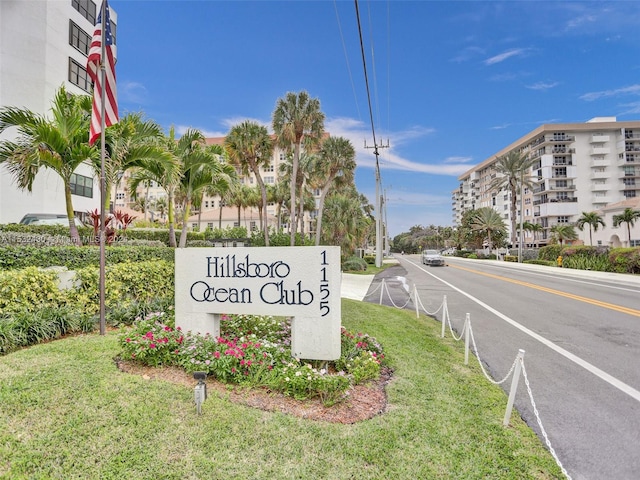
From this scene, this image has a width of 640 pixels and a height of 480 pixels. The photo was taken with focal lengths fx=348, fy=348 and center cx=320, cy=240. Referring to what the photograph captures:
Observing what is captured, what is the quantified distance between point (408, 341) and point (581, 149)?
8657 cm

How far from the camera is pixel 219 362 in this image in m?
4.62

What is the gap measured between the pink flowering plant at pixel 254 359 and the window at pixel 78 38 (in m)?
28.4

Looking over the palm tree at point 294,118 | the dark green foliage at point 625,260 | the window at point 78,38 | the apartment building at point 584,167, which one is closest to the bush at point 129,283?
the palm tree at point 294,118

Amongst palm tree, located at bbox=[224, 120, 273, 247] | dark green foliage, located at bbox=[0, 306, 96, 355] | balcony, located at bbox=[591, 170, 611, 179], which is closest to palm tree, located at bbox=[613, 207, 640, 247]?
balcony, located at bbox=[591, 170, 611, 179]

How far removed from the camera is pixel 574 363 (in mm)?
6246

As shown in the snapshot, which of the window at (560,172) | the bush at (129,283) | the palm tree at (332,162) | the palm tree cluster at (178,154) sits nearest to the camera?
the bush at (129,283)

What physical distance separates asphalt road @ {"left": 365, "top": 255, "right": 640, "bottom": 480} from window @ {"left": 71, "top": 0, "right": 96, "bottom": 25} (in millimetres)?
29579

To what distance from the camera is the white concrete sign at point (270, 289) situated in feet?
16.4

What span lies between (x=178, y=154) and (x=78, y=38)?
1907 cm

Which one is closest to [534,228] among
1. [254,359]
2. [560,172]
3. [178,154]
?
[560,172]

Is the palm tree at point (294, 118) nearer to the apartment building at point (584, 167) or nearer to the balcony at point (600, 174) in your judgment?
the apartment building at point (584, 167)

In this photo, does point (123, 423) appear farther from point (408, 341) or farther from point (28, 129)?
point (28, 129)

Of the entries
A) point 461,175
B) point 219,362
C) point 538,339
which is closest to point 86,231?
point 219,362

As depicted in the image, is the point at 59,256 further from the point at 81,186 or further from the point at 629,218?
the point at 629,218
